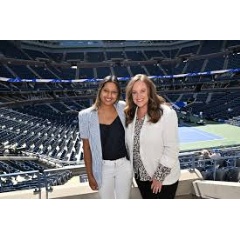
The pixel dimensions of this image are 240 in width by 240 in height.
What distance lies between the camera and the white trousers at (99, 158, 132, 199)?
147 cm

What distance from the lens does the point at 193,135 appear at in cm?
909

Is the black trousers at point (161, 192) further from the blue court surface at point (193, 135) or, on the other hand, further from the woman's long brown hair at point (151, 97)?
the blue court surface at point (193, 135)

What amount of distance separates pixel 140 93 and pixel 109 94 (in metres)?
0.13

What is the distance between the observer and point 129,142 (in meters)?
1.40

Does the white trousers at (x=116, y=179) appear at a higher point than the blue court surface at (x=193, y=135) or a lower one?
higher

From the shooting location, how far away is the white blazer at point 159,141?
1.34 m

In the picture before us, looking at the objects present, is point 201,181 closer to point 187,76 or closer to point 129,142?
point 129,142

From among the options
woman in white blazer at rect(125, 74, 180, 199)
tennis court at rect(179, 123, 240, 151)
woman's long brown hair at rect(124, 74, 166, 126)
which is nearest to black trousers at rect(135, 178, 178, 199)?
woman in white blazer at rect(125, 74, 180, 199)

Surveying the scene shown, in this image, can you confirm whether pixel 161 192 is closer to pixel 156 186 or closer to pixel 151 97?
pixel 156 186

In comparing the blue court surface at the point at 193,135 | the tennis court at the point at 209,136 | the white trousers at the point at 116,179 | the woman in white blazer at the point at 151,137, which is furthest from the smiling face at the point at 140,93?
the blue court surface at the point at 193,135

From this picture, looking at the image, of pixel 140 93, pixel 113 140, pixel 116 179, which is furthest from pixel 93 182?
pixel 140 93

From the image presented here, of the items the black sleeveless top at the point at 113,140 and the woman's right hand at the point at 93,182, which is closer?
the black sleeveless top at the point at 113,140

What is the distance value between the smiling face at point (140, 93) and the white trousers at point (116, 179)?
0.28m
